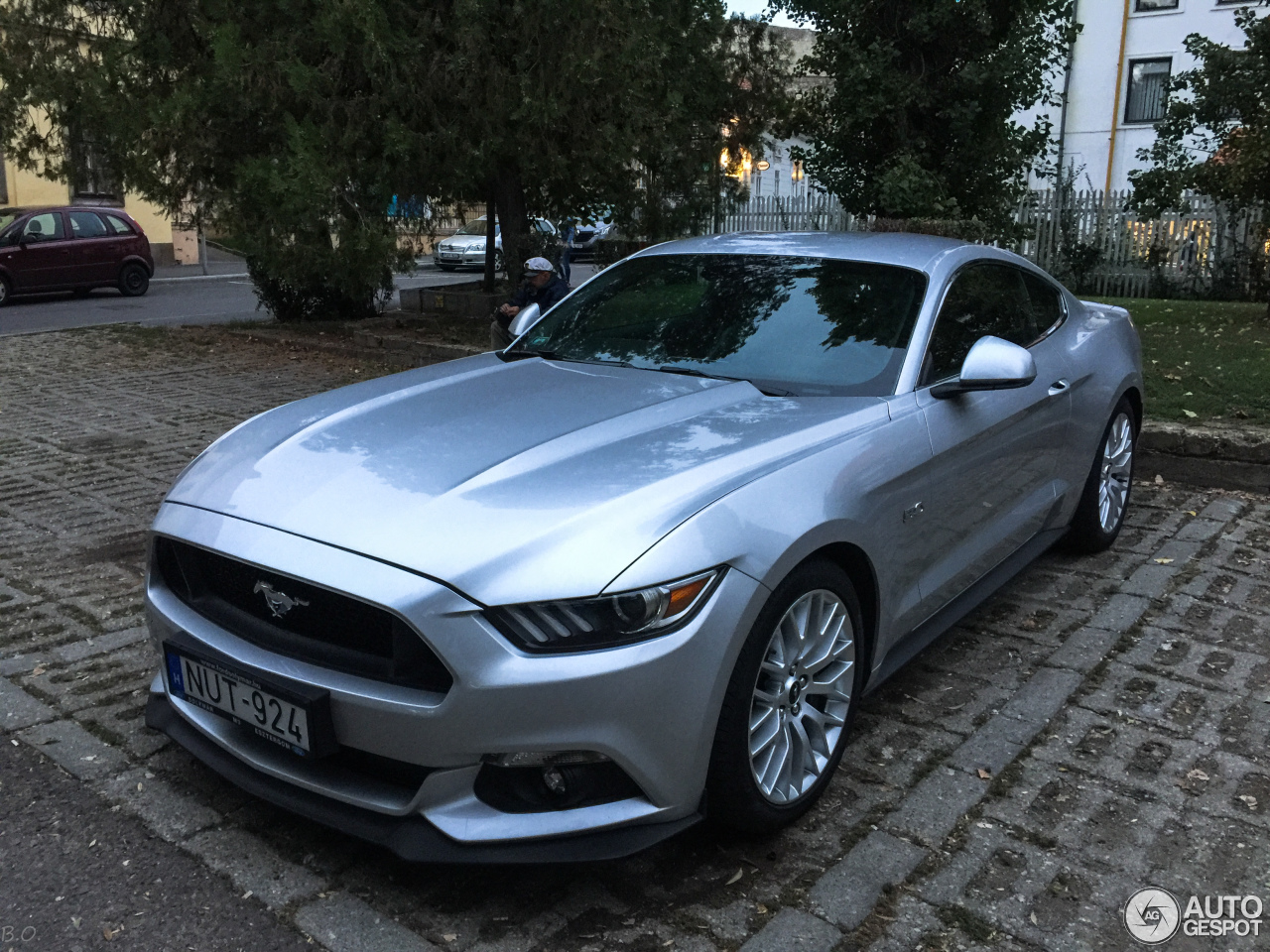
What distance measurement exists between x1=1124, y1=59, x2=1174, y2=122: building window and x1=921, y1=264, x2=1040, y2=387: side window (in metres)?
30.6

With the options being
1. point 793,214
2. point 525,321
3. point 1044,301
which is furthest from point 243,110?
point 793,214

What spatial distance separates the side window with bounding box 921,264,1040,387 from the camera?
397 cm

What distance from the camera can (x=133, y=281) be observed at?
20406 mm

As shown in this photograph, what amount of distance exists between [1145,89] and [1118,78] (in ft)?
2.54

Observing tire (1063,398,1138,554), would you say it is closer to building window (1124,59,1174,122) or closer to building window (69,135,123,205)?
building window (69,135,123,205)

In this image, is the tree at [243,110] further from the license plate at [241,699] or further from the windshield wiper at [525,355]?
the license plate at [241,699]

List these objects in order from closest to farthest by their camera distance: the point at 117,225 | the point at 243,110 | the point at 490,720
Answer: the point at 490,720 → the point at 243,110 → the point at 117,225

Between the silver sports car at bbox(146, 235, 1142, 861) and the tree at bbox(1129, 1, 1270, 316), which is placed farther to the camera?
the tree at bbox(1129, 1, 1270, 316)

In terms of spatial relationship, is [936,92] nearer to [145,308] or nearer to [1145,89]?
[145,308]

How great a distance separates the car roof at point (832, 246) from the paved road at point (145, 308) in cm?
1040

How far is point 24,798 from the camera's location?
321cm

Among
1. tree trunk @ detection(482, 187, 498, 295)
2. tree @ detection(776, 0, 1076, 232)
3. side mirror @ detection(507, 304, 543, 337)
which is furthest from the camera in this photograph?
tree trunk @ detection(482, 187, 498, 295)

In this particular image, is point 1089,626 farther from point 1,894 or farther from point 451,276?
point 451,276

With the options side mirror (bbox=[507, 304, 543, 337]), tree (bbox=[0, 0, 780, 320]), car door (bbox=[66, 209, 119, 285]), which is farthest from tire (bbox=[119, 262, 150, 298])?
side mirror (bbox=[507, 304, 543, 337])
